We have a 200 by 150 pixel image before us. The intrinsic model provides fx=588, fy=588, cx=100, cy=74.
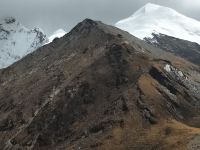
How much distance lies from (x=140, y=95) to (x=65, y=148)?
32.7m

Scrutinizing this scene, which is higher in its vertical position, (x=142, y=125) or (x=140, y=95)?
(x=140, y=95)

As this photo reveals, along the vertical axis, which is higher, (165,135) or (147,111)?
(147,111)

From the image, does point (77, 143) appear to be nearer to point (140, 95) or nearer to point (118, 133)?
point (118, 133)

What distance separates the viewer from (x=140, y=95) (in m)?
200

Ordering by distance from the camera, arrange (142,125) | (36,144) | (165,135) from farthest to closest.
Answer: (36,144), (142,125), (165,135)

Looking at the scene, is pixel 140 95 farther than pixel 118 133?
Yes

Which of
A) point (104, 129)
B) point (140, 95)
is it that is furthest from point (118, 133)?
point (140, 95)

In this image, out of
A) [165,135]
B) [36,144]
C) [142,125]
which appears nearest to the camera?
[165,135]

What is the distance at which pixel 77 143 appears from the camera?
185000mm

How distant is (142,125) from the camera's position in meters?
186

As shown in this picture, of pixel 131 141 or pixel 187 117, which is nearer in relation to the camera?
pixel 131 141

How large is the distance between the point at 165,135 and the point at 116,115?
24.6 meters

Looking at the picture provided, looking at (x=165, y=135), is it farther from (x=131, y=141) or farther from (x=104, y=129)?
(x=104, y=129)

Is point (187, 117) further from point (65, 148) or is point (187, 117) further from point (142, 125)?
point (65, 148)
